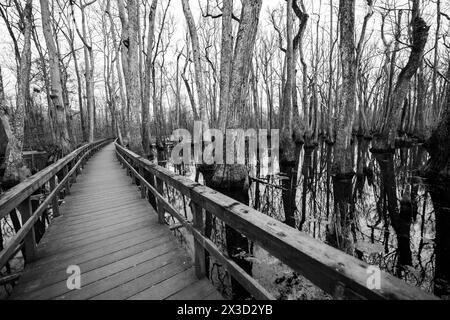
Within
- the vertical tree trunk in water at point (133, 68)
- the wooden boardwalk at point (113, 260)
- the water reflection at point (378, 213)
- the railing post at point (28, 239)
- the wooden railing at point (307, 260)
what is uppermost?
the vertical tree trunk in water at point (133, 68)

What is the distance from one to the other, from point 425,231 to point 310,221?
7.42 feet

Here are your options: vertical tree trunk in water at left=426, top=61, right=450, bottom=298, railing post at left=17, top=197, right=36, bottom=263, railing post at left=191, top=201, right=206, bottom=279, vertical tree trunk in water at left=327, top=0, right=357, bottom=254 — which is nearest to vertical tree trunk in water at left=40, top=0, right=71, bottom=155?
railing post at left=17, top=197, right=36, bottom=263

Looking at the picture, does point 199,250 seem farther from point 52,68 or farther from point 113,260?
point 52,68

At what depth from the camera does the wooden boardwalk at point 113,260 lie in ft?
7.60

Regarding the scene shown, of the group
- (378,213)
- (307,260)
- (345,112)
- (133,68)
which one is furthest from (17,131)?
(378,213)

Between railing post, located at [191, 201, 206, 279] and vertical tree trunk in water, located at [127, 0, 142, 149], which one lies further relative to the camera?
vertical tree trunk in water, located at [127, 0, 142, 149]

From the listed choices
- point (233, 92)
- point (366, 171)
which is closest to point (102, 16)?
point (233, 92)

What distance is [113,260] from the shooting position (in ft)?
9.56

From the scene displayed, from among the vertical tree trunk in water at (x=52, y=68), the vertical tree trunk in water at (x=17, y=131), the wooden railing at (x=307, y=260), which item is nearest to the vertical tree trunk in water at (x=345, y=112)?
the wooden railing at (x=307, y=260)

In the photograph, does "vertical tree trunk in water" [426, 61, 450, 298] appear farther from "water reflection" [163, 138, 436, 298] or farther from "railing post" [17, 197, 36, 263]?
"railing post" [17, 197, 36, 263]

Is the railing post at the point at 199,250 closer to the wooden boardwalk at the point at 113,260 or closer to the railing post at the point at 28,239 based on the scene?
the wooden boardwalk at the point at 113,260

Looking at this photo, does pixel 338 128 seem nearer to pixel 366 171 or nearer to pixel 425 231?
pixel 366 171

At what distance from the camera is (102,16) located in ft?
69.2

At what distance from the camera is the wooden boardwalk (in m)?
2.32
